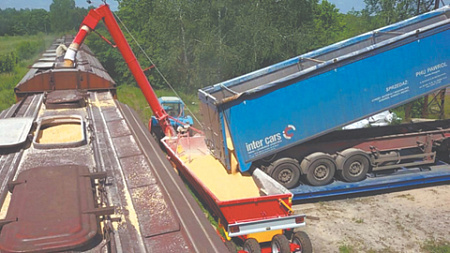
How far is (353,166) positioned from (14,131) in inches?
273

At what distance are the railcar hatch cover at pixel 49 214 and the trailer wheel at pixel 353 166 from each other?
649 cm

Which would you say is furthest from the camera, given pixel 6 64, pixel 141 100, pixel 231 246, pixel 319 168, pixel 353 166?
pixel 6 64

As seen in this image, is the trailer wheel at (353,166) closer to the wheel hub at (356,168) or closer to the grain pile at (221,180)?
the wheel hub at (356,168)

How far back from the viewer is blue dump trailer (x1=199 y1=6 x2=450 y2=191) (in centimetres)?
813

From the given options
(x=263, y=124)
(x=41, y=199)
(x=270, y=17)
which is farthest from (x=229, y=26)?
(x=41, y=199)

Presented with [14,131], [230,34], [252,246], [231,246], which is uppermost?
[230,34]

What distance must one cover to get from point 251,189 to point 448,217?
13.6 ft

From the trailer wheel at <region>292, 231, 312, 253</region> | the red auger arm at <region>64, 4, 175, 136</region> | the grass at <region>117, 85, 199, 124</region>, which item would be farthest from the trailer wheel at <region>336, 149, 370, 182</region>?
the grass at <region>117, 85, 199, 124</region>

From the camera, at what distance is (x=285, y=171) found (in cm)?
870

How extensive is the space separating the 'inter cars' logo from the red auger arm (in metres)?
3.50

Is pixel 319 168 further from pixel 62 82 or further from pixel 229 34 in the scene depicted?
pixel 229 34

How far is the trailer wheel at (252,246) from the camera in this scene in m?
6.36

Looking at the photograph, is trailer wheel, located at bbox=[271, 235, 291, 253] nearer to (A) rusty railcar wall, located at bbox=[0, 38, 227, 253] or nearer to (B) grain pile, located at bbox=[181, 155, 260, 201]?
(B) grain pile, located at bbox=[181, 155, 260, 201]

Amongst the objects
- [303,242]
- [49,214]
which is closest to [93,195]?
[49,214]
